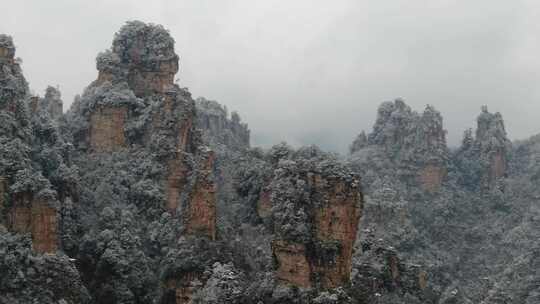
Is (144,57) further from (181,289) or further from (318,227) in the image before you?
(318,227)

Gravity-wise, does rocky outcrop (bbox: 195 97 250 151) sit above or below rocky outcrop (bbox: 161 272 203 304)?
→ above

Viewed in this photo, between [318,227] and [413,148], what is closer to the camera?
[318,227]

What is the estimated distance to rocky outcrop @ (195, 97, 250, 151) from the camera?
103 m

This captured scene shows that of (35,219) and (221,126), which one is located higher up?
(221,126)

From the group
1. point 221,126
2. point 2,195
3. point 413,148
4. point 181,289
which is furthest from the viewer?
point 413,148

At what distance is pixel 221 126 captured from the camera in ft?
358

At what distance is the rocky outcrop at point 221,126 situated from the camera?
103m

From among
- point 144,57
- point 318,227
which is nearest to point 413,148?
point 144,57

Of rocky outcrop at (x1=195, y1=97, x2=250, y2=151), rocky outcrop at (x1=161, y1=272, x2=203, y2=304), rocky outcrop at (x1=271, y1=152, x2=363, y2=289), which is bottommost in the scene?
rocky outcrop at (x1=161, y1=272, x2=203, y2=304)

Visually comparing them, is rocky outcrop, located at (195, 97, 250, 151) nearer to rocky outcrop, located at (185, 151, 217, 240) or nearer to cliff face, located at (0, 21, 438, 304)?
cliff face, located at (0, 21, 438, 304)

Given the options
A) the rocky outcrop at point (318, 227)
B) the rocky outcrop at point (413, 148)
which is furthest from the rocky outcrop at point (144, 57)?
the rocky outcrop at point (413, 148)

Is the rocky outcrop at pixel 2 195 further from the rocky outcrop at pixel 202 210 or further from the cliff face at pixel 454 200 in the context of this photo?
the cliff face at pixel 454 200

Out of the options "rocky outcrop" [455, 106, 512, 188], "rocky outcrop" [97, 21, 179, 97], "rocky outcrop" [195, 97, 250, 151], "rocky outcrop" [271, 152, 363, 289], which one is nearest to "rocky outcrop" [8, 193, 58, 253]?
"rocky outcrop" [271, 152, 363, 289]

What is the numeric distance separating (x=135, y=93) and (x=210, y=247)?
2232 cm
